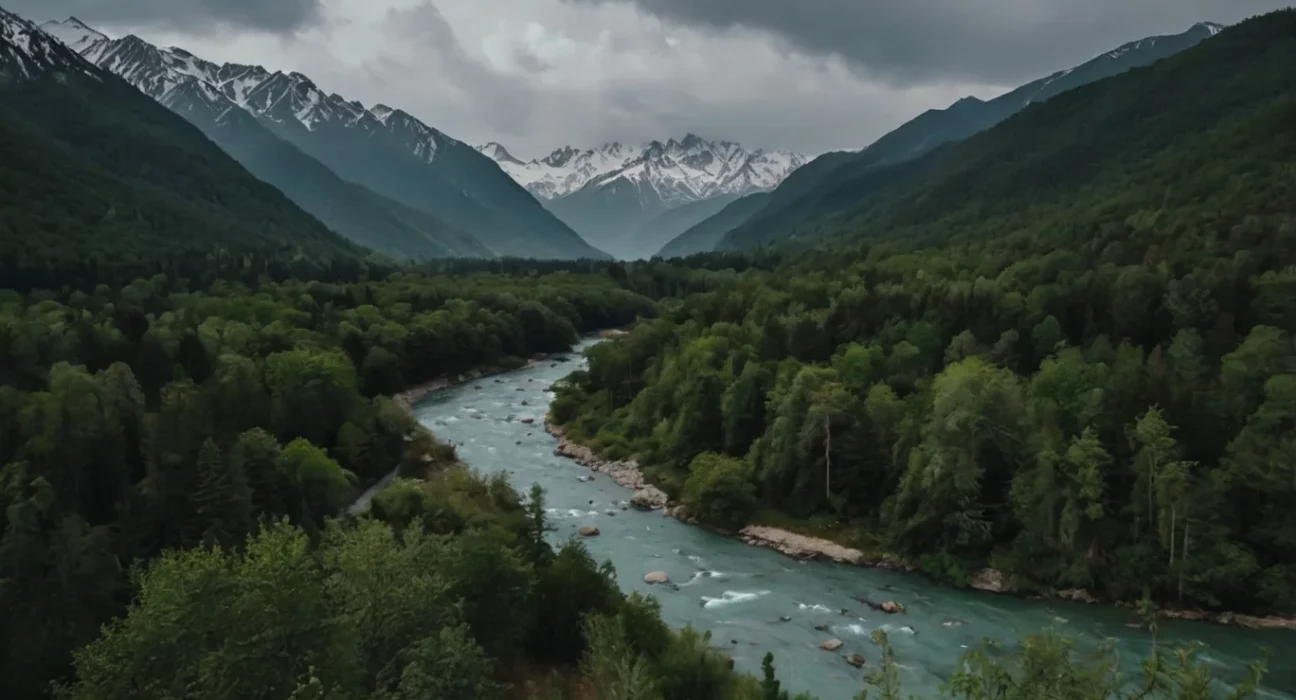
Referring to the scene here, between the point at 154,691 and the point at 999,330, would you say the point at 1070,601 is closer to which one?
the point at 999,330

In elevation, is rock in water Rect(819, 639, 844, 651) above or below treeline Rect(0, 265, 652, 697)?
below

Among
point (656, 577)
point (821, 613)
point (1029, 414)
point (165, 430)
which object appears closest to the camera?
point (165, 430)

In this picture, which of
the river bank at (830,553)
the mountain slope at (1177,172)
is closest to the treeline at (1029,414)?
the river bank at (830,553)

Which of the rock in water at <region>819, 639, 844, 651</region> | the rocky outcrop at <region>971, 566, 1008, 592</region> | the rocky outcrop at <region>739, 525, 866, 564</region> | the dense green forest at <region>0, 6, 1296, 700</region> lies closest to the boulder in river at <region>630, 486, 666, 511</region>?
the dense green forest at <region>0, 6, 1296, 700</region>

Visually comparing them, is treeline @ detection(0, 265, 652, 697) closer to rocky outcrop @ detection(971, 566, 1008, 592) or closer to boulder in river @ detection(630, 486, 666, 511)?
boulder in river @ detection(630, 486, 666, 511)

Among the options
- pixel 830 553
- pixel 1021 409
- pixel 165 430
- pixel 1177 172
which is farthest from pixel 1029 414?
pixel 1177 172

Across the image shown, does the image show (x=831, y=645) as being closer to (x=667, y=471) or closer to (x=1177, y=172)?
(x=667, y=471)

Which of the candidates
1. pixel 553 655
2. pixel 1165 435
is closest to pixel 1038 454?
pixel 1165 435
